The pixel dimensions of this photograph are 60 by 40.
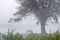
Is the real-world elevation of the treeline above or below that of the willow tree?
below

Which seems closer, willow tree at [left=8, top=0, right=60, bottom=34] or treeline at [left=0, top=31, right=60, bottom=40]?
treeline at [left=0, top=31, right=60, bottom=40]

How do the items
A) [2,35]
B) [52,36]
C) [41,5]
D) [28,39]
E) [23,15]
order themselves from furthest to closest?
1. [23,15]
2. [41,5]
3. [2,35]
4. [28,39]
5. [52,36]

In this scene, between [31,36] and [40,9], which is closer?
[31,36]

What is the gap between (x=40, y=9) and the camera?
6859 mm

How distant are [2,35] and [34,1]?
9.68 ft

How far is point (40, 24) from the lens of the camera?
688 cm

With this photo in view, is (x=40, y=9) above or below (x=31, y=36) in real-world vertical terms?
above

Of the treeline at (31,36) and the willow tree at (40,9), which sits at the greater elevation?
the willow tree at (40,9)

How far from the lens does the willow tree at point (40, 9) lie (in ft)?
22.2

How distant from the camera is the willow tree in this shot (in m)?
6.77

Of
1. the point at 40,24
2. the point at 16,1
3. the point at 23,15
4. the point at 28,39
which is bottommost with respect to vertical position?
the point at 28,39

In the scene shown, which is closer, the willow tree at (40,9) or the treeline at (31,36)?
the treeline at (31,36)

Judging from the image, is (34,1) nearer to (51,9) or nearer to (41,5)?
(41,5)

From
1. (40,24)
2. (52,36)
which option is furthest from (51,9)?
(52,36)
